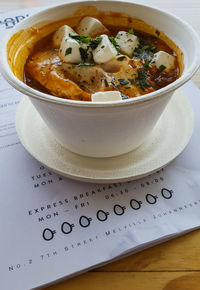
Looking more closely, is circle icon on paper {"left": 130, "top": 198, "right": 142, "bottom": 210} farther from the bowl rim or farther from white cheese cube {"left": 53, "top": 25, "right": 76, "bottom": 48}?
white cheese cube {"left": 53, "top": 25, "right": 76, "bottom": 48}

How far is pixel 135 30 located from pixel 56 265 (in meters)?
0.81

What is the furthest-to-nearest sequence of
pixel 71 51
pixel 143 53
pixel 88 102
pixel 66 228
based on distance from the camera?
pixel 143 53 → pixel 71 51 → pixel 66 228 → pixel 88 102

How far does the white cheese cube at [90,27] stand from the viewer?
1.02 meters

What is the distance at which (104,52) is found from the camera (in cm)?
87

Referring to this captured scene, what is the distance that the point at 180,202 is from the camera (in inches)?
32.8

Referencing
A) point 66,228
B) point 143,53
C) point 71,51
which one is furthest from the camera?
point 143,53

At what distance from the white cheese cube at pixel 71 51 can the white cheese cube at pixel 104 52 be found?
0.05 meters

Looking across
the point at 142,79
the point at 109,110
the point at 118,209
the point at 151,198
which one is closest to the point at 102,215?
the point at 118,209

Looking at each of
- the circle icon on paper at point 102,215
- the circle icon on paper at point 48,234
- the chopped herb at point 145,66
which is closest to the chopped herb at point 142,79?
the chopped herb at point 145,66

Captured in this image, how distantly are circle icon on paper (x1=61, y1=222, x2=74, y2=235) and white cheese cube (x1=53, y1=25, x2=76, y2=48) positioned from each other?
59 centimetres

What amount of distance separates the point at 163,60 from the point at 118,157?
12.8 inches

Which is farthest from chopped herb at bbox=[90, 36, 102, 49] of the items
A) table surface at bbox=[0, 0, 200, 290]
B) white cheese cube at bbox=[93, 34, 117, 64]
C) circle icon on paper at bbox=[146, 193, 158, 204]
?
table surface at bbox=[0, 0, 200, 290]

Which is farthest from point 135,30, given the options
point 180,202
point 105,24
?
point 180,202

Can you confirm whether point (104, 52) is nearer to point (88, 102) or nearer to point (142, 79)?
point (142, 79)
